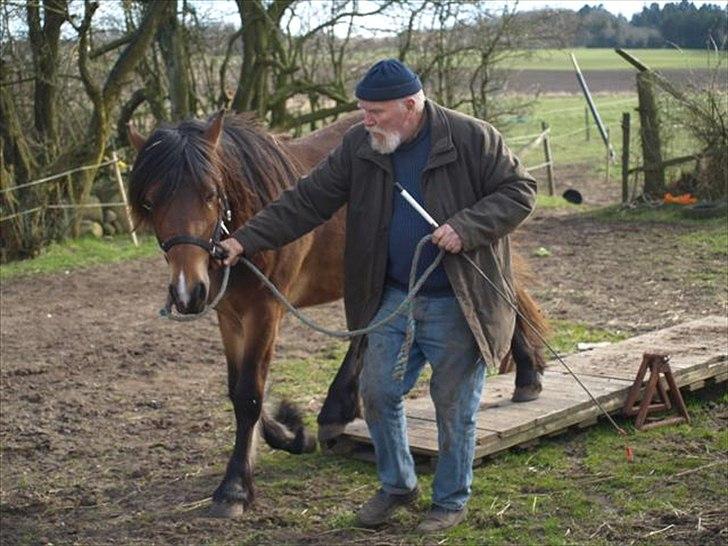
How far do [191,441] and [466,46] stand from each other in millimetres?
12936

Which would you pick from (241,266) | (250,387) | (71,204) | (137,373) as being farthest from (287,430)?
(71,204)

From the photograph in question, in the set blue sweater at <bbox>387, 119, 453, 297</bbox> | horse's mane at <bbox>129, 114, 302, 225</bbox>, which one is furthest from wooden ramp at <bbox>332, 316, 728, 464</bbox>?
horse's mane at <bbox>129, 114, 302, 225</bbox>

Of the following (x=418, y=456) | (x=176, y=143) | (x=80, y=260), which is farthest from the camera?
(x=80, y=260)

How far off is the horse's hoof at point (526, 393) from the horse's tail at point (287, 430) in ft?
3.71

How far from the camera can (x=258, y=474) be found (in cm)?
633

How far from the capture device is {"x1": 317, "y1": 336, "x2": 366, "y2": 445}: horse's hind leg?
6570 millimetres

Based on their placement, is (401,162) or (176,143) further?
(176,143)

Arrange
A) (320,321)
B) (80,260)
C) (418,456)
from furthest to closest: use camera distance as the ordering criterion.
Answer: (80,260), (320,321), (418,456)

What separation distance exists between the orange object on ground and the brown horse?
29.7 ft

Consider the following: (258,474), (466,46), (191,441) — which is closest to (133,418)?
(191,441)

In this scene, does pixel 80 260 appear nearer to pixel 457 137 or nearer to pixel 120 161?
pixel 120 161

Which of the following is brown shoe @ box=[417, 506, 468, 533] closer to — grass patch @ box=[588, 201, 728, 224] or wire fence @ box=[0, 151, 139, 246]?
wire fence @ box=[0, 151, 139, 246]

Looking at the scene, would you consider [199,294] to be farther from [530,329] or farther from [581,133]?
[581,133]

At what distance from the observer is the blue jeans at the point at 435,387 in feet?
16.6
